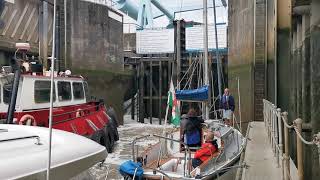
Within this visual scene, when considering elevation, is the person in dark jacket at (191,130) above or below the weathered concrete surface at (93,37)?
below

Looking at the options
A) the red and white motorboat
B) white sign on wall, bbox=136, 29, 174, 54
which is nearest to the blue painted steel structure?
white sign on wall, bbox=136, 29, 174, 54

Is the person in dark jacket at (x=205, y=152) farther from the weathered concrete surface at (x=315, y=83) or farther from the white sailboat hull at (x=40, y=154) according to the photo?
the white sailboat hull at (x=40, y=154)

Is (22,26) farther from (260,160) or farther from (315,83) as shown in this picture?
(315,83)

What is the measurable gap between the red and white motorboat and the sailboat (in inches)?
90.8

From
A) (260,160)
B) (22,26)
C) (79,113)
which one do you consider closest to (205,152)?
(260,160)

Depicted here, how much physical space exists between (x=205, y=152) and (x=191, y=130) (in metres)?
0.87

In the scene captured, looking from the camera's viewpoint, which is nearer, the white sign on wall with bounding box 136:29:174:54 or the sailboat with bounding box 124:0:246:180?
the sailboat with bounding box 124:0:246:180

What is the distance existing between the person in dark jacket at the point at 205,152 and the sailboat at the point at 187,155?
0.21 ft

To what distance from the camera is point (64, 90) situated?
11.0 metres

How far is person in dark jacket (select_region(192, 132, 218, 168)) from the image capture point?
6.36 meters

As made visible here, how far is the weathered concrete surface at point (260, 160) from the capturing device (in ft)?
17.8

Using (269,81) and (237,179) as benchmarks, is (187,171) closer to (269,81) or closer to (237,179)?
(237,179)

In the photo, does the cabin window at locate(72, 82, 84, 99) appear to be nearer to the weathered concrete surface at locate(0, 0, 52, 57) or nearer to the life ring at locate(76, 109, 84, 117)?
the life ring at locate(76, 109, 84, 117)

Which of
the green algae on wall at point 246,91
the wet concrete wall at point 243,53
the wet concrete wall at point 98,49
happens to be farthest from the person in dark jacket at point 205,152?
the wet concrete wall at point 98,49
